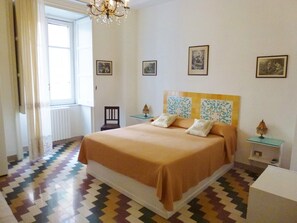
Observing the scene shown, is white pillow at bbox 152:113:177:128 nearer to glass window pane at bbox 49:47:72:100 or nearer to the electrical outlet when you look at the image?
the electrical outlet

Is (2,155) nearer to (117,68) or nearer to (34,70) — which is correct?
(34,70)

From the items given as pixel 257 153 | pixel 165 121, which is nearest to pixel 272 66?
pixel 257 153

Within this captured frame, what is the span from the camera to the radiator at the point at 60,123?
179 inches

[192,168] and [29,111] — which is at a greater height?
[29,111]

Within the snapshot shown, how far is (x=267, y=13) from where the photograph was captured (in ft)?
10.3

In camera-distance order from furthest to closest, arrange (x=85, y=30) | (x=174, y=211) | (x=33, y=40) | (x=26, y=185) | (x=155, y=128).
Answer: (x=85, y=30)
(x=155, y=128)
(x=33, y=40)
(x=26, y=185)
(x=174, y=211)

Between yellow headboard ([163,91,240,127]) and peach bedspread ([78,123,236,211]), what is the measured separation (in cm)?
36

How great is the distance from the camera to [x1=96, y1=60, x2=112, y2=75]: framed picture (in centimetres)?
471

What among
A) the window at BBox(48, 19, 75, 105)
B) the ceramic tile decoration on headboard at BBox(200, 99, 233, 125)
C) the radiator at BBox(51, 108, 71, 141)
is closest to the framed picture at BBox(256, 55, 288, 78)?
the ceramic tile decoration on headboard at BBox(200, 99, 233, 125)

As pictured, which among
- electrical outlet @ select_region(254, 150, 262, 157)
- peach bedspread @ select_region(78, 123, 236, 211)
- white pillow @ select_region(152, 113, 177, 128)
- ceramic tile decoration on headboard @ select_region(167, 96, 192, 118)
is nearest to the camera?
peach bedspread @ select_region(78, 123, 236, 211)

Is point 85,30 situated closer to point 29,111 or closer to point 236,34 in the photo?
point 29,111

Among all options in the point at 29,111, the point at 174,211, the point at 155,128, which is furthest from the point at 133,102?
the point at 174,211

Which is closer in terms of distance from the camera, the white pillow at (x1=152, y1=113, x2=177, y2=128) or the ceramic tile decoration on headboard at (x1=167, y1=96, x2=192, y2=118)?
the white pillow at (x1=152, y1=113, x2=177, y2=128)

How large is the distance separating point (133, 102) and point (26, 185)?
9.23 ft
